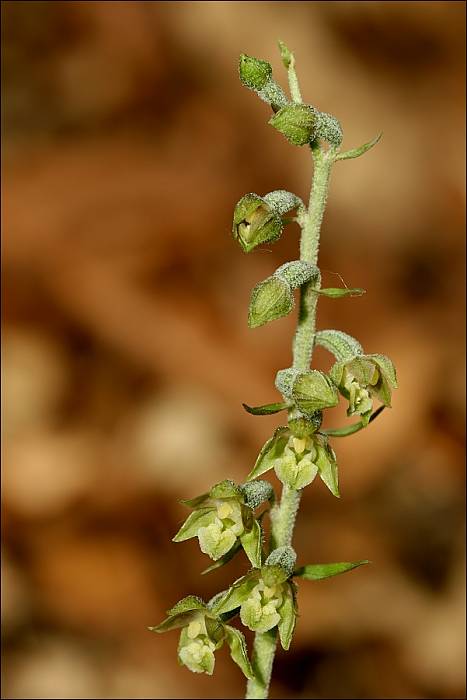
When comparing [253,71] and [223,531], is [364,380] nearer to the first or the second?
[223,531]

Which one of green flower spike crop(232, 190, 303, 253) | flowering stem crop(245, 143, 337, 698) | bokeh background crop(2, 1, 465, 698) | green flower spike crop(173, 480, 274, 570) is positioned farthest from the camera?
bokeh background crop(2, 1, 465, 698)

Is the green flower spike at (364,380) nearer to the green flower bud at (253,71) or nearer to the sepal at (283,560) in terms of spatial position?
the sepal at (283,560)

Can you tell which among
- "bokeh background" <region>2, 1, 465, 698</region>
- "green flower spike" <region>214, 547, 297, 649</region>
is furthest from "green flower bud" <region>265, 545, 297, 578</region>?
"bokeh background" <region>2, 1, 465, 698</region>

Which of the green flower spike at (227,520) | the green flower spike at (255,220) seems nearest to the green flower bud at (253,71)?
the green flower spike at (255,220)

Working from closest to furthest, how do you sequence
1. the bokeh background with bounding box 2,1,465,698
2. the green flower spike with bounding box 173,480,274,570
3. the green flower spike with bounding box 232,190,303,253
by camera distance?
the green flower spike with bounding box 232,190,303,253
the green flower spike with bounding box 173,480,274,570
the bokeh background with bounding box 2,1,465,698

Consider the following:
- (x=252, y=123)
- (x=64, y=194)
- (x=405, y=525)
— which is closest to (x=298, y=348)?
(x=405, y=525)

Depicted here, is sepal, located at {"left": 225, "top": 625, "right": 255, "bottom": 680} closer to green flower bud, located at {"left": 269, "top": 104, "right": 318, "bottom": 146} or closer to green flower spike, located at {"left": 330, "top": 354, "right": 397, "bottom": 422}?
green flower spike, located at {"left": 330, "top": 354, "right": 397, "bottom": 422}

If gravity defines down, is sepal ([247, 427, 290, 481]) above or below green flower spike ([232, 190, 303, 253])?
below
